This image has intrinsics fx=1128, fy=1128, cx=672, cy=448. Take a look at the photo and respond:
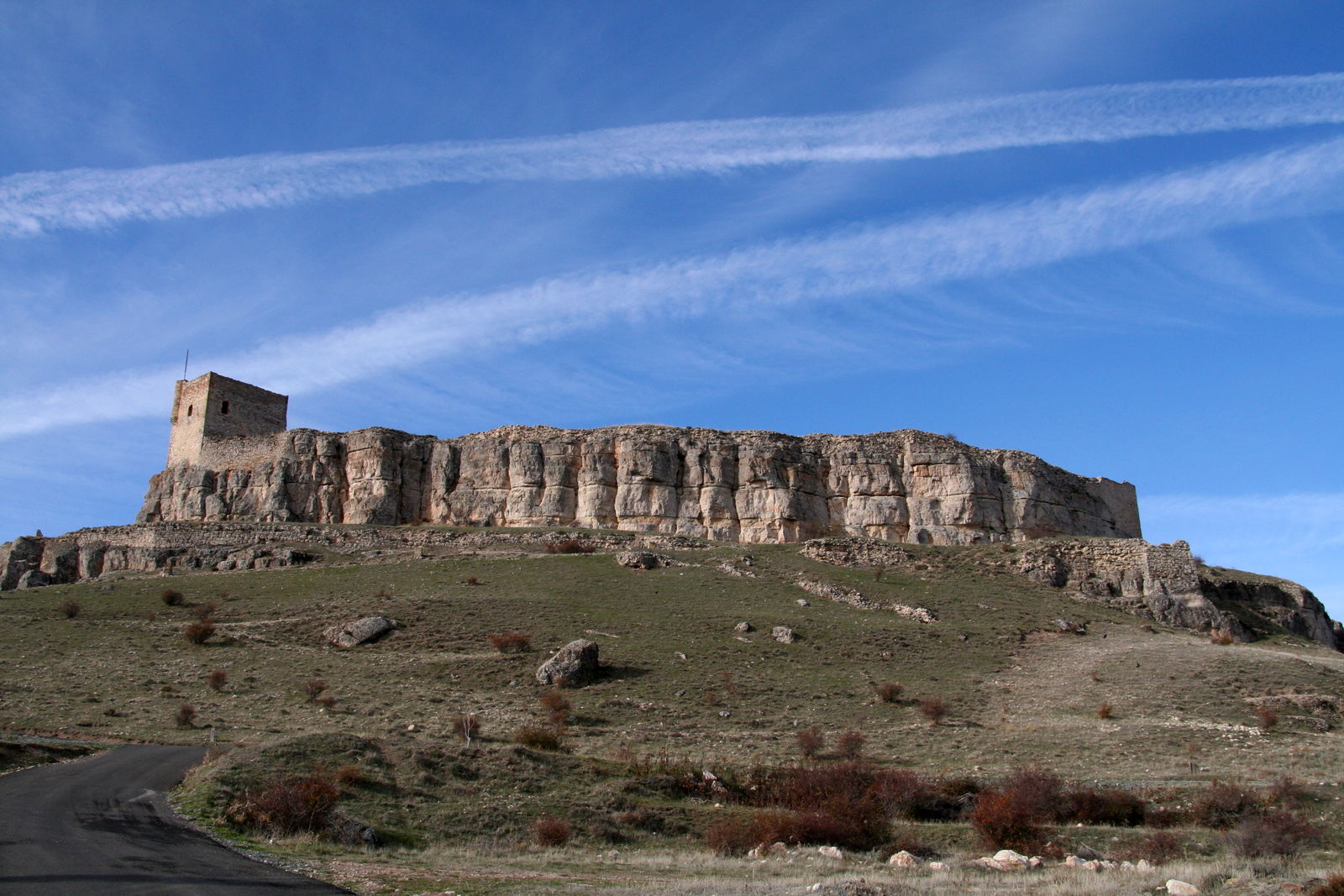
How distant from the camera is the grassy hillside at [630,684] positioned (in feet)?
62.1

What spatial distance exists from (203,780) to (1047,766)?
14.9m

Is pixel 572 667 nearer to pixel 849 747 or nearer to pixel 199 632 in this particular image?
pixel 849 747

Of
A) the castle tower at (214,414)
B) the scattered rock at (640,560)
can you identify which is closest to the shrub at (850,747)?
the scattered rock at (640,560)

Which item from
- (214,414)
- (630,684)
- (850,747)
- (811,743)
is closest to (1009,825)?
(850,747)

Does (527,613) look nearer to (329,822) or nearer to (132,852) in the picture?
(329,822)

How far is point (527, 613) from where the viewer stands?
33438mm

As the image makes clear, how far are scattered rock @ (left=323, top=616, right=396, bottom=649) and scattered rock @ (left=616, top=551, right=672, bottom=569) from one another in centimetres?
975

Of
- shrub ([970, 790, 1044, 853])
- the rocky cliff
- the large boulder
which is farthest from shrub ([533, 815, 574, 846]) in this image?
the rocky cliff

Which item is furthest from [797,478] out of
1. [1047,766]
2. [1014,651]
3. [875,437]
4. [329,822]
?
[329,822]

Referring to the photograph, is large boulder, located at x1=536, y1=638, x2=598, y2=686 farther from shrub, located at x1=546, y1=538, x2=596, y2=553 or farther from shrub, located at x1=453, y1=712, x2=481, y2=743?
shrub, located at x1=546, y1=538, x2=596, y2=553

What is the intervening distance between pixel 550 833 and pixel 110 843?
232 inches

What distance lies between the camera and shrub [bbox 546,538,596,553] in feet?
143

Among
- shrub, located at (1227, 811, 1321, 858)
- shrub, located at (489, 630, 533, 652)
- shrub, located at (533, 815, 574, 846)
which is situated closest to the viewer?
shrub, located at (1227, 811, 1321, 858)

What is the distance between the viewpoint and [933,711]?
82.5 ft
